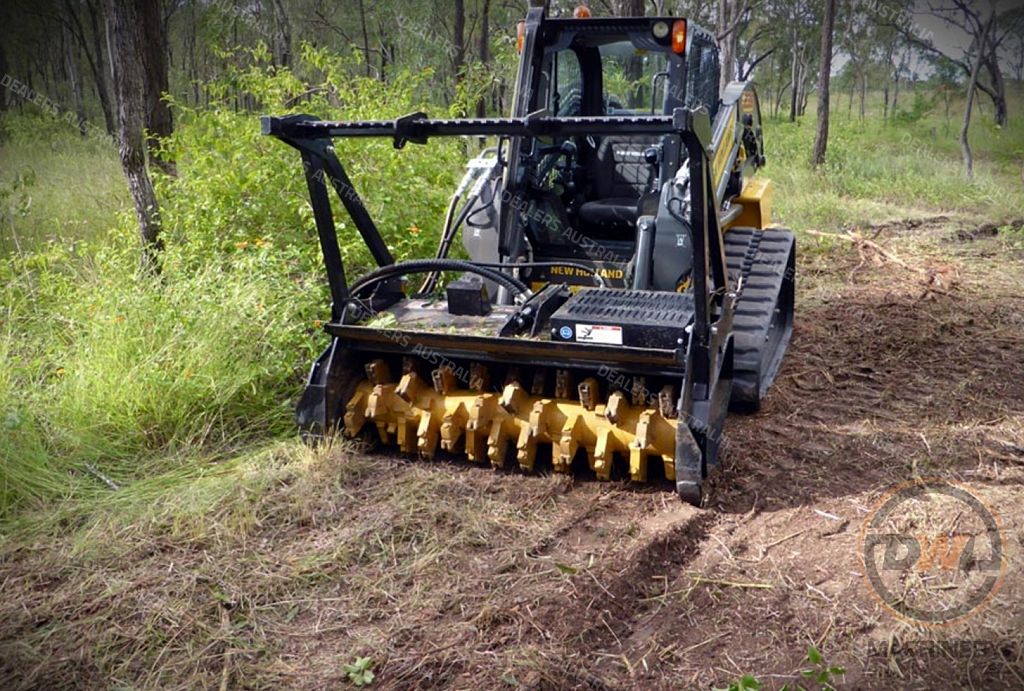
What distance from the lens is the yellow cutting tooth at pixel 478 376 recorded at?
453cm

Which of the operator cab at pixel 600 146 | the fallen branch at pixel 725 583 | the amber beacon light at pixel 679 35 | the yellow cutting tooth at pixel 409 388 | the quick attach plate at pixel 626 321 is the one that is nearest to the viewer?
the fallen branch at pixel 725 583

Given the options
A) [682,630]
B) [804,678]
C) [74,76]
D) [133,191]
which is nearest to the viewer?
[804,678]

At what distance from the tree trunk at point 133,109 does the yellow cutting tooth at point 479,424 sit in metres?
3.36

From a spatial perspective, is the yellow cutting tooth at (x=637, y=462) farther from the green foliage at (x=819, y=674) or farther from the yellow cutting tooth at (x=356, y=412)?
the yellow cutting tooth at (x=356, y=412)

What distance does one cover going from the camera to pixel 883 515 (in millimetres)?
3926

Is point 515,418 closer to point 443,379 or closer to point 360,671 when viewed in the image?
point 443,379

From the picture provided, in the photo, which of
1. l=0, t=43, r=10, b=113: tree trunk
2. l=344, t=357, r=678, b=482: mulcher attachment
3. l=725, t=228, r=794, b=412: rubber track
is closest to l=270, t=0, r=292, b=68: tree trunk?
l=0, t=43, r=10, b=113: tree trunk

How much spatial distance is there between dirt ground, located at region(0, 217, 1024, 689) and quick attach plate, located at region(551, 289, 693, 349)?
2.37ft

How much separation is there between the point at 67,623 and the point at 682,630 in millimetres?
2201

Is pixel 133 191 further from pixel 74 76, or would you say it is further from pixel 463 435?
pixel 74 76

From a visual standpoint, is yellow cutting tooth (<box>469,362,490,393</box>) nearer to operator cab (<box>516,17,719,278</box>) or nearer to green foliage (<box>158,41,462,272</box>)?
operator cab (<box>516,17,719,278</box>)

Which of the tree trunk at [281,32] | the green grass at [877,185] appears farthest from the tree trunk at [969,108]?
the tree trunk at [281,32]

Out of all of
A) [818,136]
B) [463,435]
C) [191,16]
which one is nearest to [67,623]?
[463,435]

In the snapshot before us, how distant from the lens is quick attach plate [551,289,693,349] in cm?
402
